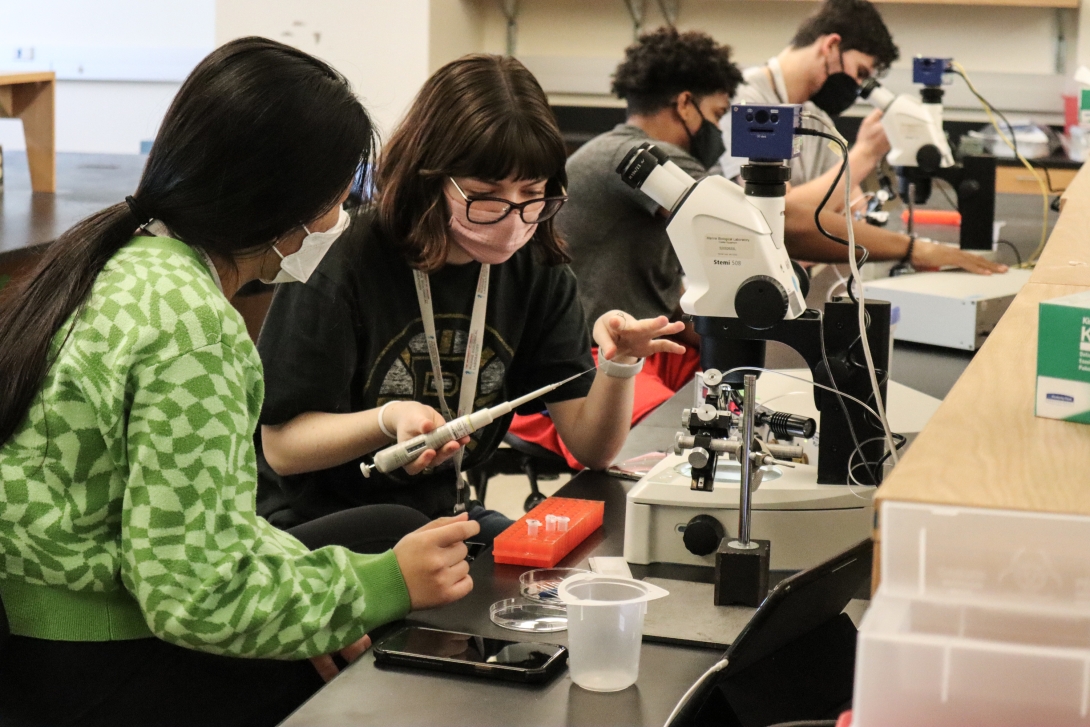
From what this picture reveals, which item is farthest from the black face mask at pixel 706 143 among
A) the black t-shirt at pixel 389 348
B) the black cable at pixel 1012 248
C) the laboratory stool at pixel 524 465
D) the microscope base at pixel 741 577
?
the microscope base at pixel 741 577

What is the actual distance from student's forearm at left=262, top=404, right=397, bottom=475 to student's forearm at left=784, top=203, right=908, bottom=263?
1423 mm

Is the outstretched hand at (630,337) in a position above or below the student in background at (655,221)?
below

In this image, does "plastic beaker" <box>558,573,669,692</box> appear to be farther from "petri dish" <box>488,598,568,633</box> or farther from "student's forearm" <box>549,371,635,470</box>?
"student's forearm" <box>549,371,635,470</box>

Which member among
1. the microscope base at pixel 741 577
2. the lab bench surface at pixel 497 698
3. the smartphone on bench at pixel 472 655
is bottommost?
the lab bench surface at pixel 497 698

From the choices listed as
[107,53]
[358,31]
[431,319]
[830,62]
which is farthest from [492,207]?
[107,53]

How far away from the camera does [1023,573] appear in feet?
2.33

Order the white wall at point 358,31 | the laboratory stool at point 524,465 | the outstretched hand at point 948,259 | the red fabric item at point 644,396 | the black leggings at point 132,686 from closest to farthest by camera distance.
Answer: the black leggings at point 132,686 → the red fabric item at point 644,396 → the laboratory stool at point 524,465 → the outstretched hand at point 948,259 → the white wall at point 358,31

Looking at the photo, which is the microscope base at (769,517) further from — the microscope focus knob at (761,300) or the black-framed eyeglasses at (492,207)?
the black-framed eyeglasses at (492,207)

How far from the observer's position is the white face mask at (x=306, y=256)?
1245 mm

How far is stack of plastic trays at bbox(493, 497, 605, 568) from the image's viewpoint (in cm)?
128

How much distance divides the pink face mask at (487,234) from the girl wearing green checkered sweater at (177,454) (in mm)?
382

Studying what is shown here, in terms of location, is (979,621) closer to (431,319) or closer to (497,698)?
(497,698)

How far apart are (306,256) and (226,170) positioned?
0.63 ft

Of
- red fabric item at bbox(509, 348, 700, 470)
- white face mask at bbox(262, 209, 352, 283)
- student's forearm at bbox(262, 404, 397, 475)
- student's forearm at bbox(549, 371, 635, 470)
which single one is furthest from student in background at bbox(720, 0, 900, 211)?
white face mask at bbox(262, 209, 352, 283)
